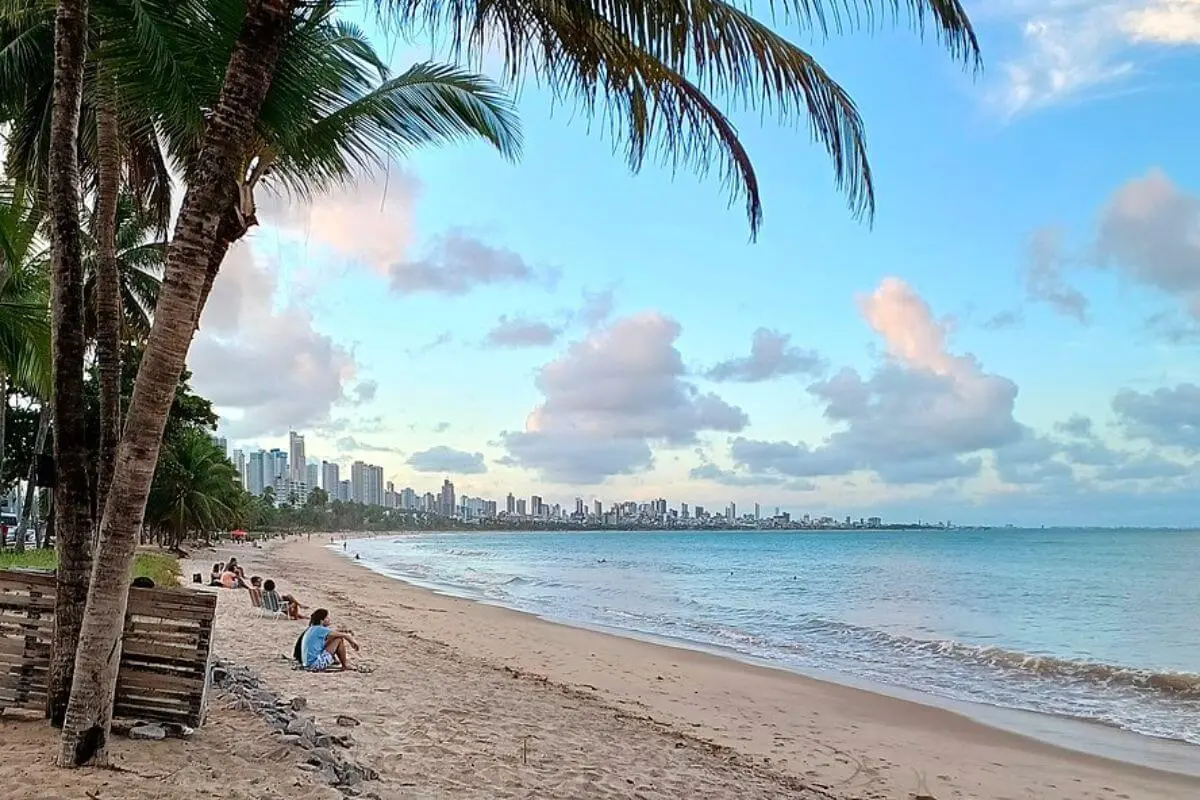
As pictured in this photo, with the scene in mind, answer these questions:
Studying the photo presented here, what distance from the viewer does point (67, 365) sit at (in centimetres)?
448

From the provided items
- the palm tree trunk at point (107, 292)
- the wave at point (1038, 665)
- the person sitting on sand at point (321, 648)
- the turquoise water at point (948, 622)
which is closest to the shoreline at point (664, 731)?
the person sitting on sand at point (321, 648)

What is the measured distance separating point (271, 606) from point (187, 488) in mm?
27325

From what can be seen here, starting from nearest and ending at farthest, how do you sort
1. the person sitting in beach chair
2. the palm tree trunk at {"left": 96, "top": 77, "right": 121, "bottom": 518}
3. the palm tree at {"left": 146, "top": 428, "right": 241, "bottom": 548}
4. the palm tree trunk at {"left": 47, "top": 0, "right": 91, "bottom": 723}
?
the palm tree trunk at {"left": 47, "top": 0, "right": 91, "bottom": 723} → the palm tree trunk at {"left": 96, "top": 77, "right": 121, "bottom": 518} → the person sitting in beach chair → the palm tree at {"left": 146, "top": 428, "right": 241, "bottom": 548}

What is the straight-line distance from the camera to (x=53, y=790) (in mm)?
3699

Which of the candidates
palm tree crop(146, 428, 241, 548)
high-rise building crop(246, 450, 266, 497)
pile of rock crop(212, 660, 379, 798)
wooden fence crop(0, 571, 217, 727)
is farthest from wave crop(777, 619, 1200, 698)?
high-rise building crop(246, 450, 266, 497)

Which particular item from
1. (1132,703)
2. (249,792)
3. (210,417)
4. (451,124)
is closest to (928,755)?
(1132,703)

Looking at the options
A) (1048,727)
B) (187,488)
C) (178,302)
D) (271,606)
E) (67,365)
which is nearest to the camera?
→ (178,302)

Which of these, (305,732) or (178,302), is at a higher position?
(178,302)

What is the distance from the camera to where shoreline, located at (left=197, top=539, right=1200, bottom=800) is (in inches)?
241

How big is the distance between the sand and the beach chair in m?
0.98

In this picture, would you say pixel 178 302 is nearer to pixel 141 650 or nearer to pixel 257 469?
pixel 141 650

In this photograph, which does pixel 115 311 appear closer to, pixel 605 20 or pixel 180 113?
pixel 180 113

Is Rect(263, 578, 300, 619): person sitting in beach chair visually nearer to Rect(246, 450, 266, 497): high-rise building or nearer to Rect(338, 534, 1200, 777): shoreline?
Rect(338, 534, 1200, 777): shoreline

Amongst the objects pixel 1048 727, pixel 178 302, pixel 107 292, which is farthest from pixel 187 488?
pixel 178 302
